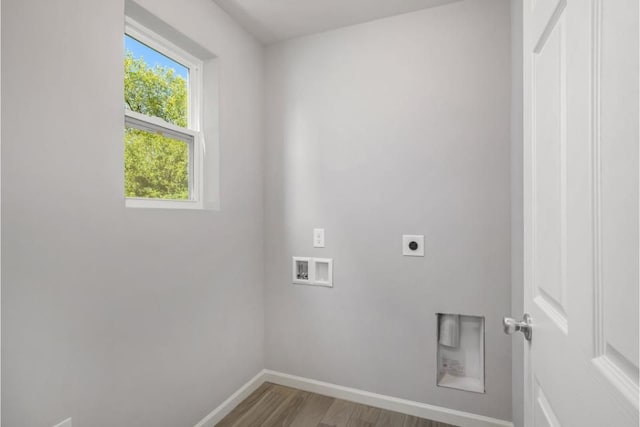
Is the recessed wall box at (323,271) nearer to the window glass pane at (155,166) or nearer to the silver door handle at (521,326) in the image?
the window glass pane at (155,166)

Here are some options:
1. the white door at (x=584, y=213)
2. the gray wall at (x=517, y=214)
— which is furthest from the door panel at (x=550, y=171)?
the gray wall at (x=517, y=214)

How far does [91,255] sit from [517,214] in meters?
1.88

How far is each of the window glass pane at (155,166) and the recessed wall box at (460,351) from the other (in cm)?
171

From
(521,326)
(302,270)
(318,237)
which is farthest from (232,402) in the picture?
(521,326)

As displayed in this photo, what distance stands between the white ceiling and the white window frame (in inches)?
16.1

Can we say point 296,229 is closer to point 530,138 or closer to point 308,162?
point 308,162

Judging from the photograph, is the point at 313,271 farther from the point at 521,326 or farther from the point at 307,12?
the point at 307,12

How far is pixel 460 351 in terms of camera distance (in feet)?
6.56

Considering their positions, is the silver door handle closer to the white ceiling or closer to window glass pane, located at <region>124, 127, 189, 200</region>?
window glass pane, located at <region>124, 127, 189, 200</region>

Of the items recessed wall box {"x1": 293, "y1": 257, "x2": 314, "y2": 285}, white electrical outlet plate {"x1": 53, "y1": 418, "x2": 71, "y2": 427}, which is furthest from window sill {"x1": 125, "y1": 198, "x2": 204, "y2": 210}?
white electrical outlet plate {"x1": 53, "y1": 418, "x2": 71, "y2": 427}

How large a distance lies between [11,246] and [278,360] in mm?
1745

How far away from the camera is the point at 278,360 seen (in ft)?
7.76

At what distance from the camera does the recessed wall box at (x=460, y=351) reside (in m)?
1.94

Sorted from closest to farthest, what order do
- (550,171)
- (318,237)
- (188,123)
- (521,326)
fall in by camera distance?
(550,171), (521,326), (188,123), (318,237)
